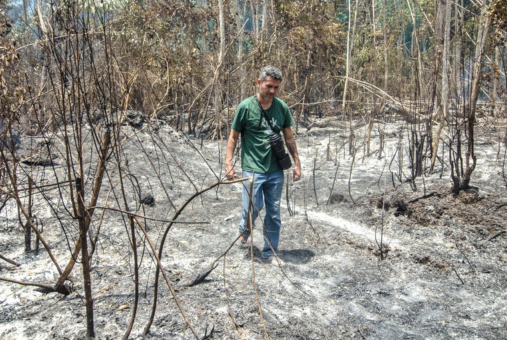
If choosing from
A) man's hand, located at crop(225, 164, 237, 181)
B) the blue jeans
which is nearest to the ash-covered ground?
the blue jeans

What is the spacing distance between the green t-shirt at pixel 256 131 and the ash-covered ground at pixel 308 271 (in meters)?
0.66

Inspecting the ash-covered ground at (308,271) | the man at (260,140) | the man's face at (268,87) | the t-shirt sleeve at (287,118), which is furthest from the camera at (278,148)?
the ash-covered ground at (308,271)

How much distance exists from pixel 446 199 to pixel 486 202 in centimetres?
35

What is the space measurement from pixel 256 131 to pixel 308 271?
3.75 ft

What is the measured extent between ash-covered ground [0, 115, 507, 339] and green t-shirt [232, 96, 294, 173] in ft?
2.17

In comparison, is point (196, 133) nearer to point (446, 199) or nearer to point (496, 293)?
point (446, 199)

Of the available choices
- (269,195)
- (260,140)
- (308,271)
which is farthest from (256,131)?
(308,271)

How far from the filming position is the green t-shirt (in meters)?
3.31

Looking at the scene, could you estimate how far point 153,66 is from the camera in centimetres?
979

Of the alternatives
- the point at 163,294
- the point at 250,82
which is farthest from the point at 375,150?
the point at 163,294

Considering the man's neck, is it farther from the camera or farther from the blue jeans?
the blue jeans

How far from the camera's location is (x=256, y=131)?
332cm

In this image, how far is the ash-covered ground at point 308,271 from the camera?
7.93 ft

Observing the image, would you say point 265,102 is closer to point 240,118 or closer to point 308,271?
point 240,118
